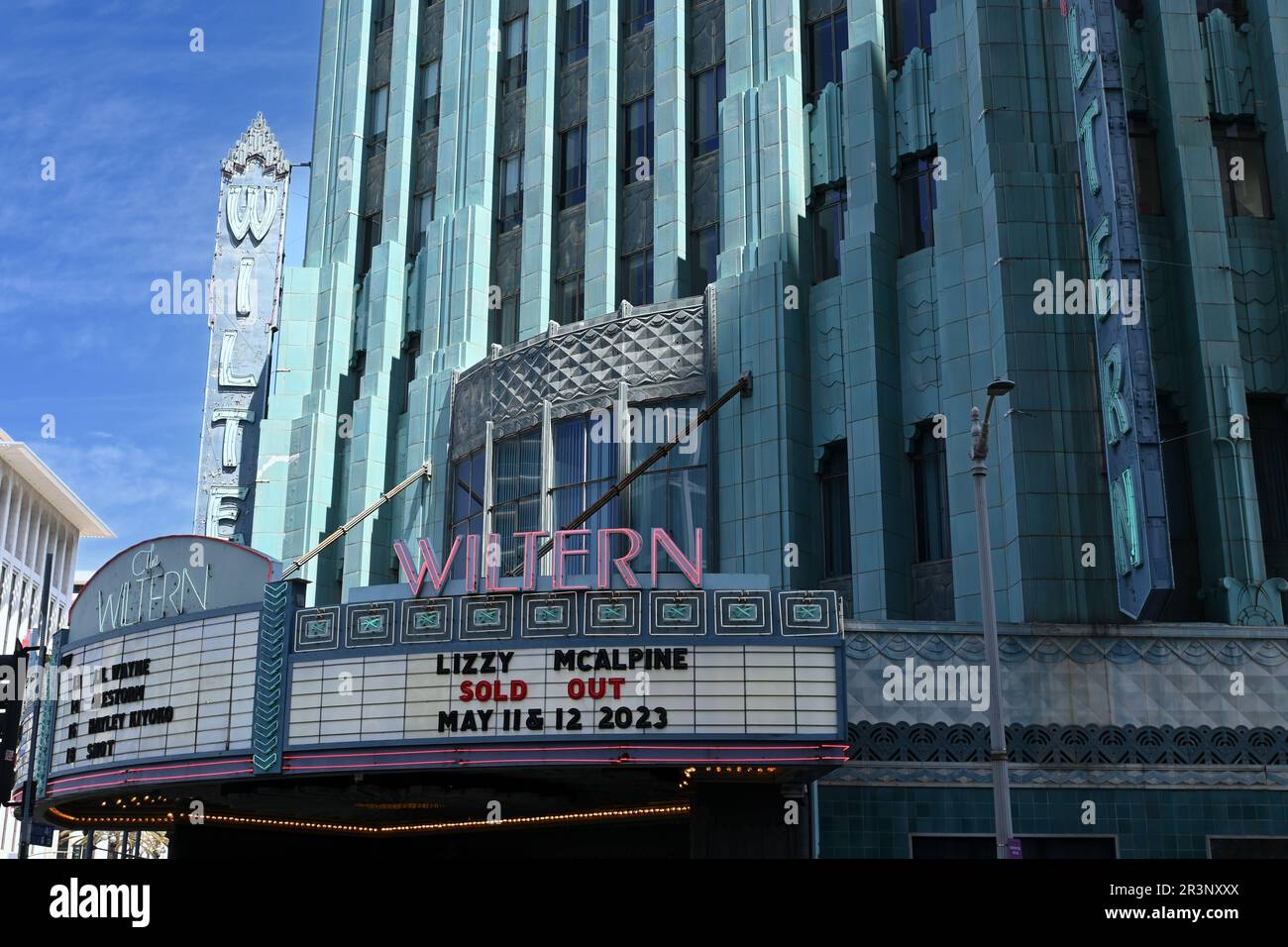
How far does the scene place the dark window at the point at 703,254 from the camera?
37.2m

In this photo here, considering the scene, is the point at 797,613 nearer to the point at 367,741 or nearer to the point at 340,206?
the point at 367,741

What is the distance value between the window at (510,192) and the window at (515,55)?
253cm

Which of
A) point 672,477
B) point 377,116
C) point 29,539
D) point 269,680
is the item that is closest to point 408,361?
Result: point 377,116

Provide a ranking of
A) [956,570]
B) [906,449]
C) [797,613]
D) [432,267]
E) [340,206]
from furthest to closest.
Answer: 1. [340,206]
2. [432,267]
3. [906,449]
4. [956,570]
5. [797,613]

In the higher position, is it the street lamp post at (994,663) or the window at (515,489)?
the window at (515,489)

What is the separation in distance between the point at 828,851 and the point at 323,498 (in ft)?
74.9

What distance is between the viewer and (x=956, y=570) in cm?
2916

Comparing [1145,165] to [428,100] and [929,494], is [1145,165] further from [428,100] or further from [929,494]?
[428,100]

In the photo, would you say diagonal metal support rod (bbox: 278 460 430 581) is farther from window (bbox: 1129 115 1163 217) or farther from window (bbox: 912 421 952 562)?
window (bbox: 1129 115 1163 217)

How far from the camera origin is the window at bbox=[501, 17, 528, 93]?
44344mm

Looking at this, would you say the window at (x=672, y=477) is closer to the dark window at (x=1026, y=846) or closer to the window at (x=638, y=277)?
the window at (x=638, y=277)

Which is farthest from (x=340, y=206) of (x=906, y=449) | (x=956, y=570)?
(x=956, y=570)

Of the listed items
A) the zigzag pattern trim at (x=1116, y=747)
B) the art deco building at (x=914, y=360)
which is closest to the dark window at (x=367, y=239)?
the art deco building at (x=914, y=360)

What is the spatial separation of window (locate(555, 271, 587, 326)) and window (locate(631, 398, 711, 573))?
6.76 meters
